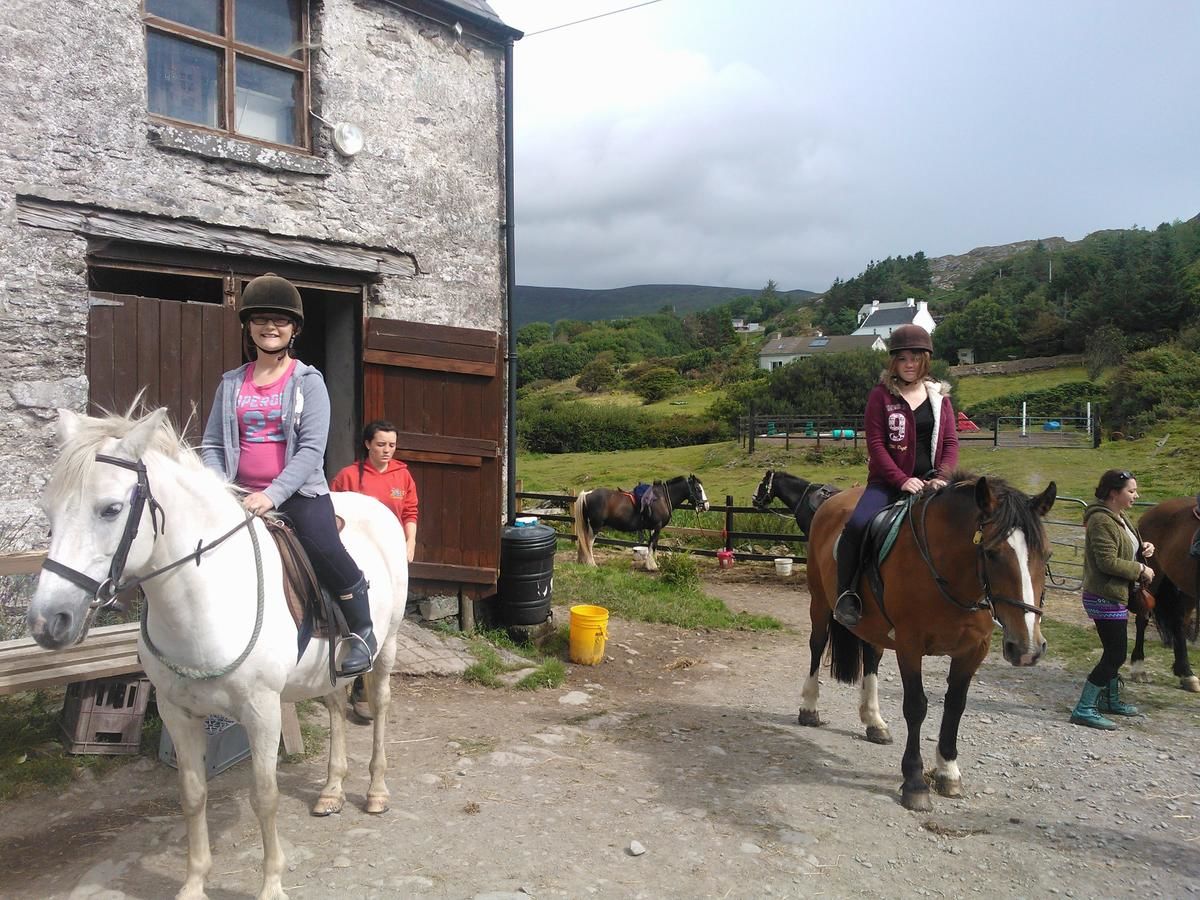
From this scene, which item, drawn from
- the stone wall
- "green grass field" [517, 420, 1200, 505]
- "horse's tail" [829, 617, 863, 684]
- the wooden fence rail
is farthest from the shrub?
"green grass field" [517, 420, 1200, 505]

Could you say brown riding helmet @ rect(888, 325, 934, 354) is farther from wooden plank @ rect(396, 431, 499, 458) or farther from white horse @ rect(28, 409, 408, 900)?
white horse @ rect(28, 409, 408, 900)

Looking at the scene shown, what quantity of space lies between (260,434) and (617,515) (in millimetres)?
10104

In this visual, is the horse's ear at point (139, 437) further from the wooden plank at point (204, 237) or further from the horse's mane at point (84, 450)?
the wooden plank at point (204, 237)

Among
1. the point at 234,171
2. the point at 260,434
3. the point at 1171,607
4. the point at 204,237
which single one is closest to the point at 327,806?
the point at 260,434

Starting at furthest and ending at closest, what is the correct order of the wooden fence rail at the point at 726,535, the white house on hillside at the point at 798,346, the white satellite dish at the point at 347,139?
the white house on hillside at the point at 798,346 → the wooden fence rail at the point at 726,535 → the white satellite dish at the point at 347,139

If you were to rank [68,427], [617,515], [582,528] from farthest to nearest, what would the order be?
[617,515]
[582,528]
[68,427]

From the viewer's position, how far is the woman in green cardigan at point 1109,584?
5.56 meters

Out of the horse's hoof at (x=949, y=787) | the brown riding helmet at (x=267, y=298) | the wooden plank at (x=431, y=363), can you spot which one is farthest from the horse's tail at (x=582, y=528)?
the brown riding helmet at (x=267, y=298)

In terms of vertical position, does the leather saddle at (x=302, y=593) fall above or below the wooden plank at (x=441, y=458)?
below

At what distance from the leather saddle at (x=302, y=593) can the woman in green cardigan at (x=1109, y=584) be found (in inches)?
205

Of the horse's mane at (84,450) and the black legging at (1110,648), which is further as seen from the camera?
the black legging at (1110,648)

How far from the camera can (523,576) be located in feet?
24.1

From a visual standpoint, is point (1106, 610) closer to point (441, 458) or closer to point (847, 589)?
point (847, 589)

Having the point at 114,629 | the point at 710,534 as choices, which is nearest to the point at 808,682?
the point at 114,629
